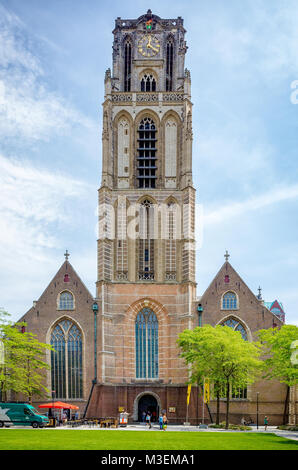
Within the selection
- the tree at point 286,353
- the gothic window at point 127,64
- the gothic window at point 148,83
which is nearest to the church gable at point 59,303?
the tree at point 286,353

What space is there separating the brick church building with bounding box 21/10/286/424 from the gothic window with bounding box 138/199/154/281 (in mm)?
105

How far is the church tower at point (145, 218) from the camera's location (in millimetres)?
62591

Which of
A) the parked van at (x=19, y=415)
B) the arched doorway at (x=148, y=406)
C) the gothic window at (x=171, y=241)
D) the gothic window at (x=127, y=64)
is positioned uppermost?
the gothic window at (x=127, y=64)

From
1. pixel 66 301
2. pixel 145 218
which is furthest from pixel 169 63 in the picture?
pixel 66 301

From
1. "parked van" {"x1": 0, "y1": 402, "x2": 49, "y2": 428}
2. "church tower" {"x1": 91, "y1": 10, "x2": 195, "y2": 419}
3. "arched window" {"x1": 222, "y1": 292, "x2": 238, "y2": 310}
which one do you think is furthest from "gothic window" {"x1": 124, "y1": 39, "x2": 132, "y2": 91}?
"parked van" {"x1": 0, "y1": 402, "x2": 49, "y2": 428}

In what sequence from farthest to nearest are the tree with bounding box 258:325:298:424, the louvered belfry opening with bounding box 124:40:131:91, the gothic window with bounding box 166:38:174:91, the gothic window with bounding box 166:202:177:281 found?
the louvered belfry opening with bounding box 124:40:131:91
the gothic window with bounding box 166:38:174:91
the gothic window with bounding box 166:202:177:281
the tree with bounding box 258:325:298:424

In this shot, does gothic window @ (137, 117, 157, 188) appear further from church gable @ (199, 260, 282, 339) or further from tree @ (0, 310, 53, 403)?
tree @ (0, 310, 53, 403)

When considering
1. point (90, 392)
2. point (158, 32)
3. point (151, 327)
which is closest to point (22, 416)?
point (90, 392)

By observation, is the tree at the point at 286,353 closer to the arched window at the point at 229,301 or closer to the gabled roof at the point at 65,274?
the arched window at the point at 229,301

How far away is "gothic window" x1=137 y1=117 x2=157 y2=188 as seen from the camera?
226 ft

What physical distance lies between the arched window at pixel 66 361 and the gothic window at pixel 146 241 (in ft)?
29.7

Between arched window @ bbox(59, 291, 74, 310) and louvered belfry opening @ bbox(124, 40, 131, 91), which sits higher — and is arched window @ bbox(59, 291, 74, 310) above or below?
below

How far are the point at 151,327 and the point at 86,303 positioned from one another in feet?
22.9
